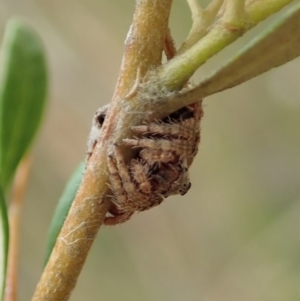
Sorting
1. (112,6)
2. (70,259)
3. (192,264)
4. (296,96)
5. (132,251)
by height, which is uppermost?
(112,6)

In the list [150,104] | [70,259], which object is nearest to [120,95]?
[150,104]

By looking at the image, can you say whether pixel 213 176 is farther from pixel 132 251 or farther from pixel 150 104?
pixel 150 104

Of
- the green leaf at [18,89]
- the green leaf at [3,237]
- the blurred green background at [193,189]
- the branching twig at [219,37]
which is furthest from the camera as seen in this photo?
the blurred green background at [193,189]

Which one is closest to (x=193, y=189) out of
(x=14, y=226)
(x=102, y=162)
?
(x=14, y=226)

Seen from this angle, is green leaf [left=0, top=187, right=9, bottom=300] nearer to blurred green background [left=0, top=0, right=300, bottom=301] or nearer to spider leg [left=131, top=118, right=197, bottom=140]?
spider leg [left=131, top=118, right=197, bottom=140]

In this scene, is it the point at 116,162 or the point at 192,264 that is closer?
the point at 116,162

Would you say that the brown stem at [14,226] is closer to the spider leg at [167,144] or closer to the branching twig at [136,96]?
the branching twig at [136,96]

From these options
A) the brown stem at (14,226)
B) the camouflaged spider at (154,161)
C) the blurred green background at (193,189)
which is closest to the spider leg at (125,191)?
the camouflaged spider at (154,161)
